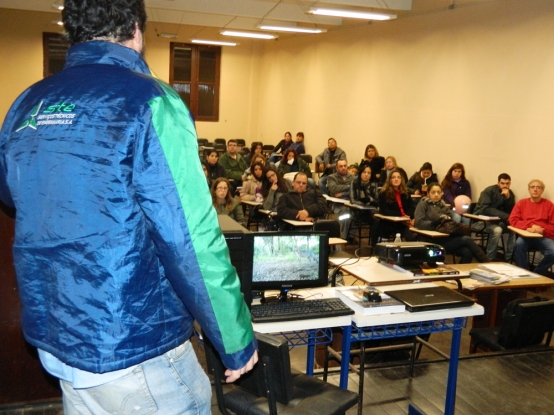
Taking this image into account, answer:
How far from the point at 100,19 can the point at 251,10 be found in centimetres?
1139

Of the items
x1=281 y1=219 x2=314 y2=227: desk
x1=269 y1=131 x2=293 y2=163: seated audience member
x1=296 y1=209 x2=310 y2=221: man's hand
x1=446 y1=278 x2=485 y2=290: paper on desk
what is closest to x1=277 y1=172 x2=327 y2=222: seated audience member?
x1=296 y1=209 x2=310 y2=221: man's hand

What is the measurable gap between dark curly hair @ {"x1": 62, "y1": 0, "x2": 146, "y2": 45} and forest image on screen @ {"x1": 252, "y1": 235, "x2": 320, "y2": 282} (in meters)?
2.15

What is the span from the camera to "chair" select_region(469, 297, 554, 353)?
445 centimetres

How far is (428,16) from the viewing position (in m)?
10.3

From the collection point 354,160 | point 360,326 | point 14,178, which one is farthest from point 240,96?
point 14,178

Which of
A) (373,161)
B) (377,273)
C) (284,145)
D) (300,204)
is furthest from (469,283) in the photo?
(284,145)

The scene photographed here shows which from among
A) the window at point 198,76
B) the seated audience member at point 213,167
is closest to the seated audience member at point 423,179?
the seated audience member at point 213,167

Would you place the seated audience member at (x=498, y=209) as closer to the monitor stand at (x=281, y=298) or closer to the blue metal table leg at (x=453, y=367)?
the blue metal table leg at (x=453, y=367)

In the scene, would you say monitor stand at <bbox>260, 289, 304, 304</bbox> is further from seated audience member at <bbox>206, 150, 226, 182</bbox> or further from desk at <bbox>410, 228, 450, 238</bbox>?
seated audience member at <bbox>206, 150, 226, 182</bbox>

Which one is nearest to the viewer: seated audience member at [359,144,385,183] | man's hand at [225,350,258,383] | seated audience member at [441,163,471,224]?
man's hand at [225,350,258,383]

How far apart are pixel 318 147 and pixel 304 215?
6708mm

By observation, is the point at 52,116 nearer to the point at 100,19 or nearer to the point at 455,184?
the point at 100,19

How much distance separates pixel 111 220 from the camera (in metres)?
1.18

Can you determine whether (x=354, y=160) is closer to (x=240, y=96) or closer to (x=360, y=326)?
(x=240, y=96)
